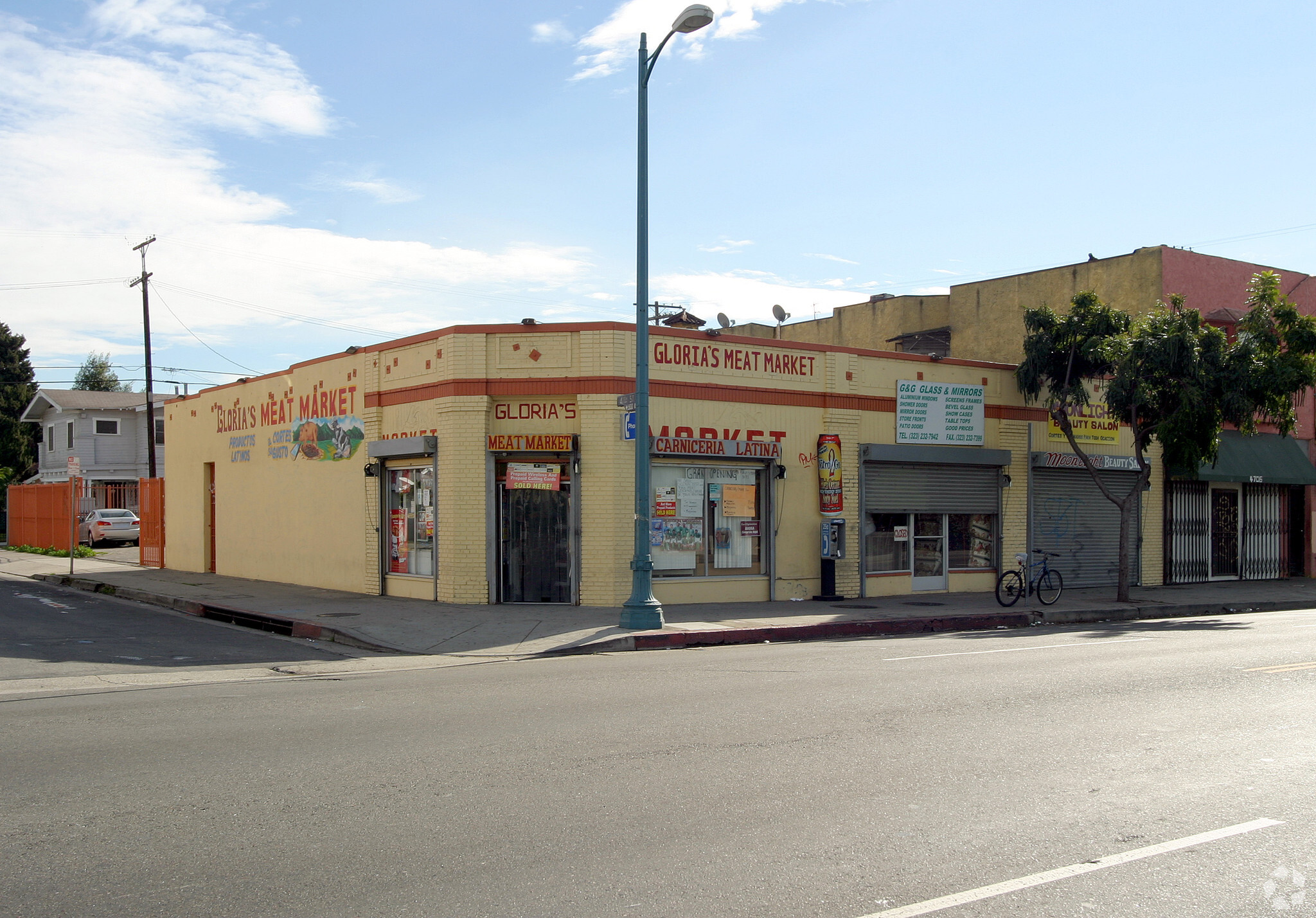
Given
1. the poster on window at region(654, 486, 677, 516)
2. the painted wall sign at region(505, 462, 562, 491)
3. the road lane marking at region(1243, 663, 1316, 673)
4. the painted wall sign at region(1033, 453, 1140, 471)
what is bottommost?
the road lane marking at region(1243, 663, 1316, 673)

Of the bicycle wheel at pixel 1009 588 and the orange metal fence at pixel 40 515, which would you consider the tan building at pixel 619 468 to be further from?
the orange metal fence at pixel 40 515

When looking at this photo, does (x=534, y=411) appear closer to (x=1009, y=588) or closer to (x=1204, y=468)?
(x=1009, y=588)

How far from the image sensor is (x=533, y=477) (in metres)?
17.9

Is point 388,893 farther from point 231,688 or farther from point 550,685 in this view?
point 231,688

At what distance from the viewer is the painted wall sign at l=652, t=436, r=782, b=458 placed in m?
18.1

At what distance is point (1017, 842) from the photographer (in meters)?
5.32

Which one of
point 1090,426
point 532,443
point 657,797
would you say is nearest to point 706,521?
point 532,443

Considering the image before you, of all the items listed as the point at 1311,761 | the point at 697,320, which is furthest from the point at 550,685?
the point at 697,320

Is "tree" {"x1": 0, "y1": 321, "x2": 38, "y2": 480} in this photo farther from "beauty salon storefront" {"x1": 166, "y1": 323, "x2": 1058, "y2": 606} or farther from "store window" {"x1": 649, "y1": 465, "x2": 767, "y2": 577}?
"store window" {"x1": 649, "y1": 465, "x2": 767, "y2": 577}

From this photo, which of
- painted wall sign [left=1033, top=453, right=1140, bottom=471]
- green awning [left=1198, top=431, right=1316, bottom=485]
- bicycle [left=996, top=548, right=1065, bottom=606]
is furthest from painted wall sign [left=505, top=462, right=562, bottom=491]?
green awning [left=1198, top=431, right=1316, bottom=485]

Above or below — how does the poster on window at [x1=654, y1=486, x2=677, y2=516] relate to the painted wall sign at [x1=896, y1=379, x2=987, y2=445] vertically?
below

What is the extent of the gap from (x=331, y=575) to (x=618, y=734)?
579 inches

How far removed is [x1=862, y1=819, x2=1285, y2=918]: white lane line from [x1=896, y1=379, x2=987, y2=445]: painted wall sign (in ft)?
51.3

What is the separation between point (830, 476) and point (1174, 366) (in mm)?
6957
